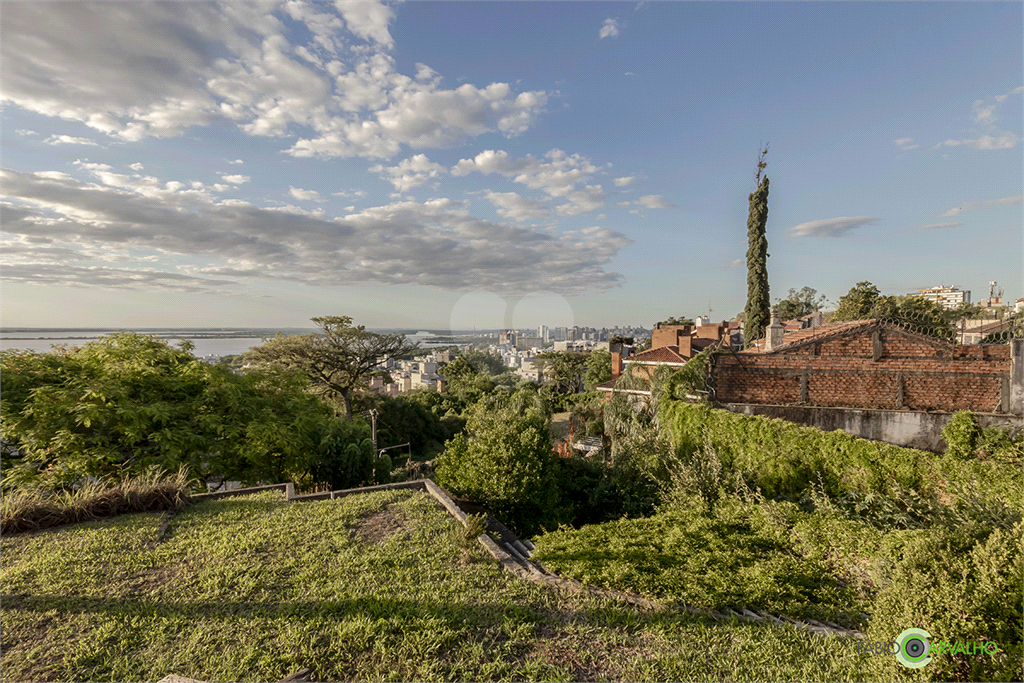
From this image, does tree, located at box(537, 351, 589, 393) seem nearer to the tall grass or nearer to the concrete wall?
the concrete wall

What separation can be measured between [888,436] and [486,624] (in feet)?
44.3

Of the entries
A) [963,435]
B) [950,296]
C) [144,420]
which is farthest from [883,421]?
[950,296]

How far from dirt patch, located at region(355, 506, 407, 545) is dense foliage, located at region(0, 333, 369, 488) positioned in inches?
162

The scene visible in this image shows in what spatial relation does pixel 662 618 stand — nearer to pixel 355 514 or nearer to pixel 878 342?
pixel 355 514

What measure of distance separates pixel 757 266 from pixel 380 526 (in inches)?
970

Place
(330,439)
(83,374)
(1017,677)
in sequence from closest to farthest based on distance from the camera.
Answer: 1. (1017,677)
2. (83,374)
3. (330,439)

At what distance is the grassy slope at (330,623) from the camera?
3238mm

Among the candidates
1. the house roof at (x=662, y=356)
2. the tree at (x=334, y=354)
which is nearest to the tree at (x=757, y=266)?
the house roof at (x=662, y=356)

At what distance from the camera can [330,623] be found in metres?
3.72

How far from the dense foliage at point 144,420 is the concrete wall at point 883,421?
11.7m

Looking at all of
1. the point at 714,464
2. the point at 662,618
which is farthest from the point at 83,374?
the point at 714,464

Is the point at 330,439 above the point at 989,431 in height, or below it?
below

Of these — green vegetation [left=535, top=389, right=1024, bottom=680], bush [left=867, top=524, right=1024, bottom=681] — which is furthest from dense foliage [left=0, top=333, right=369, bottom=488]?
bush [left=867, top=524, right=1024, bottom=681]

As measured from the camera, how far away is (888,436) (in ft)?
39.7
